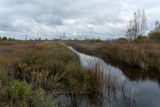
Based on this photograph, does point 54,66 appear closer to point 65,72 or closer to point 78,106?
point 65,72

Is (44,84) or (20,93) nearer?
(20,93)

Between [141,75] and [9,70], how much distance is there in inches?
374

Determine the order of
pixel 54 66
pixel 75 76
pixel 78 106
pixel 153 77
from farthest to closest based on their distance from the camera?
pixel 153 77
pixel 54 66
pixel 75 76
pixel 78 106

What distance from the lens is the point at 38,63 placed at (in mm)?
13453

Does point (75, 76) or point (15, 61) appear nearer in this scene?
point (75, 76)

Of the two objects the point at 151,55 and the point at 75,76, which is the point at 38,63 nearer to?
the point at 75,76

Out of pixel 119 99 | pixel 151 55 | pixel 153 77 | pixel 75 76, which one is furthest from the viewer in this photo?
pixel 151 55

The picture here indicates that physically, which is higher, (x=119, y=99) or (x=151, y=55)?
(x=151, y=55)

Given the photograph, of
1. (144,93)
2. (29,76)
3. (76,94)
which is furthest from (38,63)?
(144,93)

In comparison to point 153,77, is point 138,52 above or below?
above

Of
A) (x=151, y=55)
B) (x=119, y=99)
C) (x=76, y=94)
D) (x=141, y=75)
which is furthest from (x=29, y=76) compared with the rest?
(x=151, y=55)

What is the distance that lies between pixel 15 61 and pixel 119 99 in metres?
6.75

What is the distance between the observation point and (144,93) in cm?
1128

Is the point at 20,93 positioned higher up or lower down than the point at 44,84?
higher up
